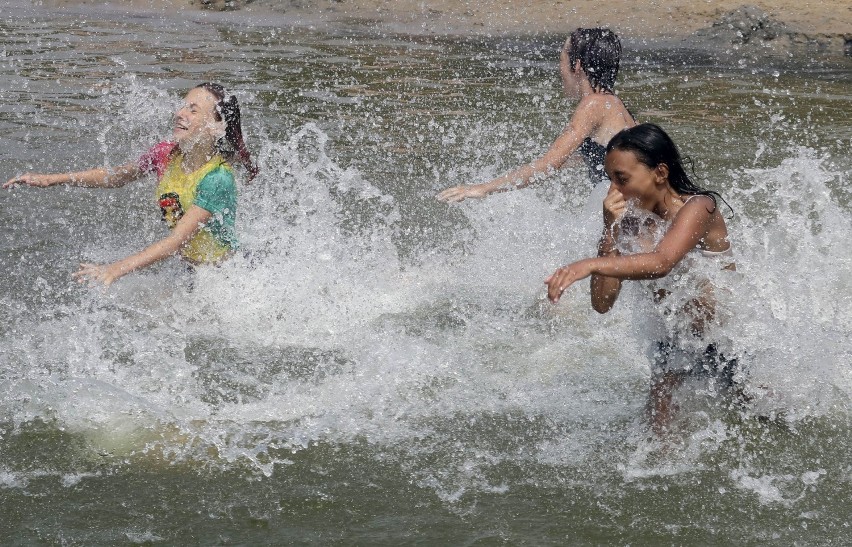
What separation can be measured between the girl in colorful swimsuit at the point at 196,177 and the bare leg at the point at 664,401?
2.19 metres

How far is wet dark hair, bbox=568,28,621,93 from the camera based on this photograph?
5688mm

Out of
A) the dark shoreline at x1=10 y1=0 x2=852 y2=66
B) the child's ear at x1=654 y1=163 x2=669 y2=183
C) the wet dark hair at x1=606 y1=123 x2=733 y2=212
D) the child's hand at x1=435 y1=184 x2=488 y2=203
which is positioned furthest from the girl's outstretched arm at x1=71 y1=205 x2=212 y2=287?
the dark shoreline at x1=10 y1=0 x2=852 y2=66

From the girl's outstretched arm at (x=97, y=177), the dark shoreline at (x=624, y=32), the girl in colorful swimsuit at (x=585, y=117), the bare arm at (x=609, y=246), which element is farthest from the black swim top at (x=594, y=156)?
the dark shoreline at (x=624, y=32)

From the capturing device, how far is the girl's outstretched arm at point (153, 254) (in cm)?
465

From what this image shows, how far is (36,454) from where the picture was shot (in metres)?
4.28

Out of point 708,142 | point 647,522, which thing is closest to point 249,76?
point 708,142

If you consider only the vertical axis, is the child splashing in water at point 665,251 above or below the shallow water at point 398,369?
above

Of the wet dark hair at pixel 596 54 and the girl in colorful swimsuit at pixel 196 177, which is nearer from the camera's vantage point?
the girl in colorful swimsuit at pixel 196 177

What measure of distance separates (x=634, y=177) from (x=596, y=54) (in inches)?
69.3

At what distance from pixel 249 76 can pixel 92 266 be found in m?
7.29

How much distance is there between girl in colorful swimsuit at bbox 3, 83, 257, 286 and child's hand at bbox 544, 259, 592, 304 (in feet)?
6.76

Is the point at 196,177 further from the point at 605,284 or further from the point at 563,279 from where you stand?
the point at 563,279

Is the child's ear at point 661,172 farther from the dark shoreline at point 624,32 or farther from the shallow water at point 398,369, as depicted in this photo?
the dark shoreline at point 624,32

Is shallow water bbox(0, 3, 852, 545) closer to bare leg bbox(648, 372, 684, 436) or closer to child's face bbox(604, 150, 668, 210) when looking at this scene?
bare leg bbox(648, 372, 684, 436)
